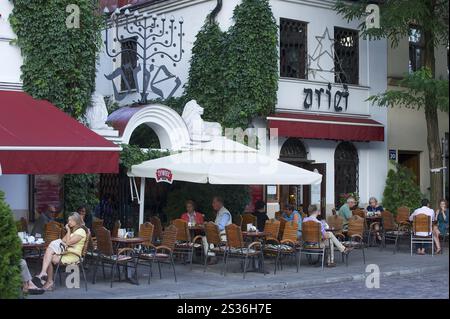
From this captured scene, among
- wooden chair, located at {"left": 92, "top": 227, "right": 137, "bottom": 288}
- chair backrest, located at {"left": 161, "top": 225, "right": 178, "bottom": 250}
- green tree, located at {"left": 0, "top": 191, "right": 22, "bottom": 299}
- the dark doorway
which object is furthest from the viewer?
the dark doorway

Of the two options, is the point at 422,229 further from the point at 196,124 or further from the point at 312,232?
the point at 196,124

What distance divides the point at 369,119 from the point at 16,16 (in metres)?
10.8

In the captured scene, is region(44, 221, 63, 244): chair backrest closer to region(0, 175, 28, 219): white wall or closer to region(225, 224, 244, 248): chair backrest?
region(0, 175, 28, 219): white wall

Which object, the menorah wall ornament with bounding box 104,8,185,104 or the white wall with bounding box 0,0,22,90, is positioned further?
the menorah wall ornament with bounding box 104,8,185,104

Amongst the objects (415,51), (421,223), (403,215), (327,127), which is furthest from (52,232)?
(415,51)

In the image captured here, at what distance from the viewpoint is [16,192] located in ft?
48.9

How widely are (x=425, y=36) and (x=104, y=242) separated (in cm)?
1084

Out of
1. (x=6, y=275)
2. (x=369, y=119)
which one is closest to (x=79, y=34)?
(x=6, y=275)

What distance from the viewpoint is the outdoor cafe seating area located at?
12156mm

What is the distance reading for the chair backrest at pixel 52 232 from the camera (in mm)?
12250

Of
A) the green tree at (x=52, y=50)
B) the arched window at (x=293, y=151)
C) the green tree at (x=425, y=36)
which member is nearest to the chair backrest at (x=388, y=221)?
the green tree at (x=425, y=36)

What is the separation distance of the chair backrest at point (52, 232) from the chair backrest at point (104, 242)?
723mm

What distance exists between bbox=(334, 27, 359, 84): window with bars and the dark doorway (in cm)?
352

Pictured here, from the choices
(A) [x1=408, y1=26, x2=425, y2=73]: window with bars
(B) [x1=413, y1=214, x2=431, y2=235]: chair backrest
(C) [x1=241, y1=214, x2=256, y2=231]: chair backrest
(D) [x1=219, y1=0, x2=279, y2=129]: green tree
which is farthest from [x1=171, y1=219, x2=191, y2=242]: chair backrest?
(A) [x1=408, y1=26, x2=425, y2=73]: window with bars
